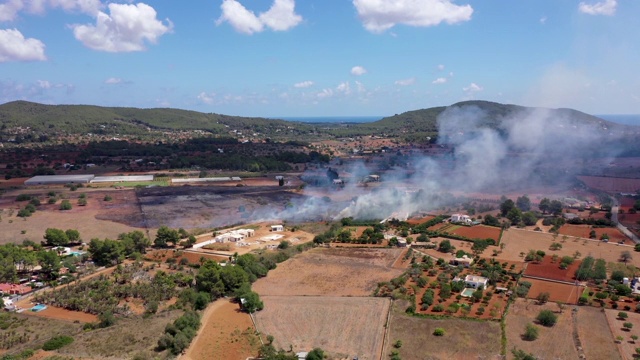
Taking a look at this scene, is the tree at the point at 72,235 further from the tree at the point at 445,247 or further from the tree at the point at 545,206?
the tree at the point at 545,206

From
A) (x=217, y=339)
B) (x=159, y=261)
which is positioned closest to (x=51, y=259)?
(x=159, y=261)

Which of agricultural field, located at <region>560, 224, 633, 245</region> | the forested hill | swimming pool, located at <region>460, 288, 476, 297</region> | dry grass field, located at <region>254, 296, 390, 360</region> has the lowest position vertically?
dry grass field, located at <region>254, 296, 390, 360</region>

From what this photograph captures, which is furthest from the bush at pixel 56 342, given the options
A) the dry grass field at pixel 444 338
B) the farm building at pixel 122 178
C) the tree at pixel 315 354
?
the farm building at pixel 122 178

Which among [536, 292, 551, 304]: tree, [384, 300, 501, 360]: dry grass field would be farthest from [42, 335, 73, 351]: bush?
[536, 292, 551, 304]: tree

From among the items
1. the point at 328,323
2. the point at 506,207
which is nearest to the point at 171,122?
the point at 506,207

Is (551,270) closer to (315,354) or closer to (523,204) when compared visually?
(523,204)

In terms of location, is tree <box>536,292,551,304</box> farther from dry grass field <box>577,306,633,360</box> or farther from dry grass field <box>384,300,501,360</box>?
dry grass field <box>384,300,501,360</box>
